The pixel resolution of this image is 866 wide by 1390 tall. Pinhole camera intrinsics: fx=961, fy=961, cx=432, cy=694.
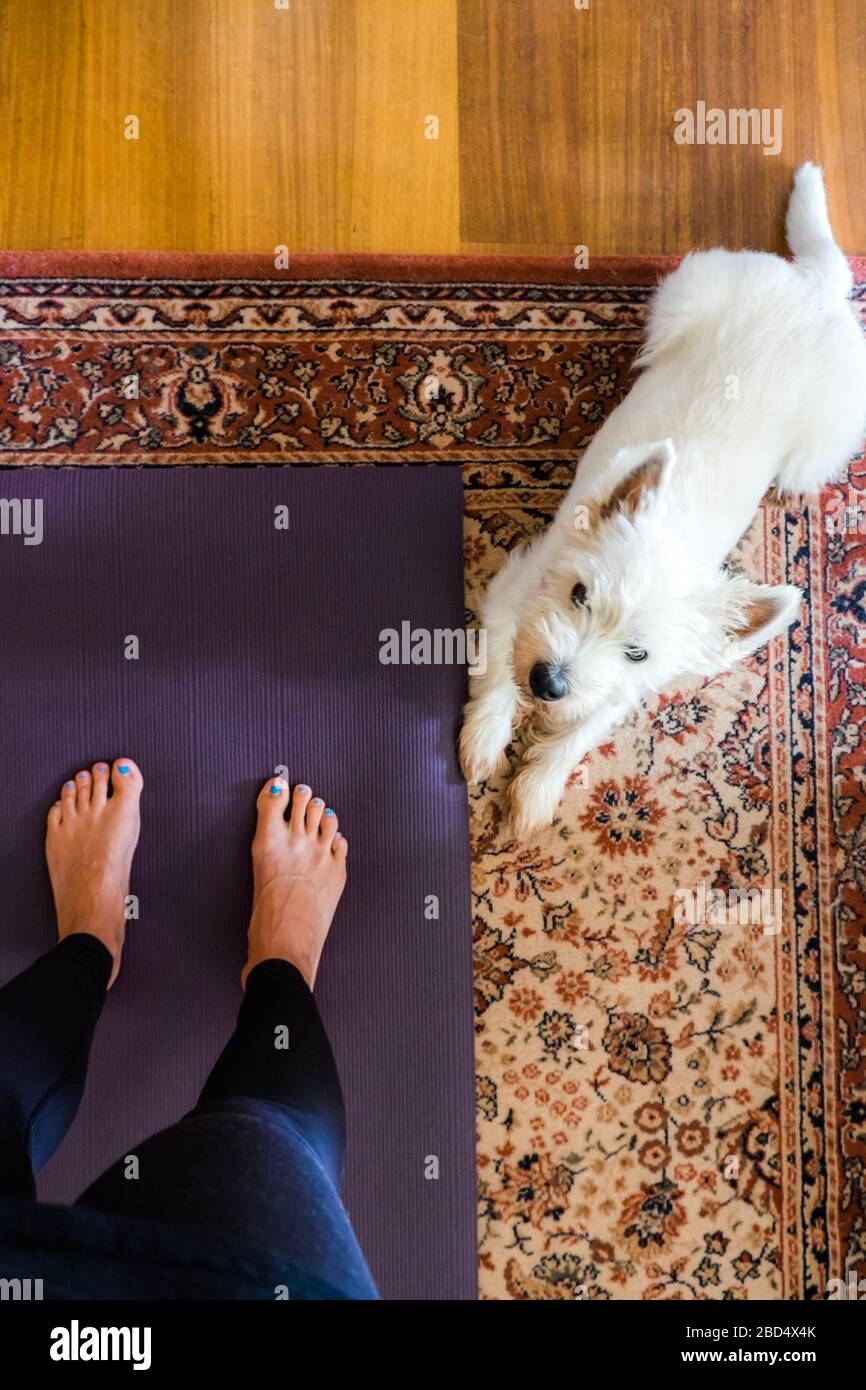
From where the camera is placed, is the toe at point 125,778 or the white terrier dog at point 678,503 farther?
the toe at point 125,778

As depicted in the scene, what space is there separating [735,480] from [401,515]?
57 centimetres

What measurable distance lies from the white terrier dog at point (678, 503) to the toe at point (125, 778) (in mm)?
559

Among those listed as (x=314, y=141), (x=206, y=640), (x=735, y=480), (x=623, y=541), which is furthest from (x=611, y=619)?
(x=314, y=141)

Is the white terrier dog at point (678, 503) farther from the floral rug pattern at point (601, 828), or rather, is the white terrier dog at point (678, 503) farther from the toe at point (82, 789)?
the toe at point (82, 789)

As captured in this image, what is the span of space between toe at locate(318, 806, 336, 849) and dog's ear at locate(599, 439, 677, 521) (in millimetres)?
708

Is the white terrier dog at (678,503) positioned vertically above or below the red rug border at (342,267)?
below

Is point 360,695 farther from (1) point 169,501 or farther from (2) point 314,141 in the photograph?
(2) point 314,141

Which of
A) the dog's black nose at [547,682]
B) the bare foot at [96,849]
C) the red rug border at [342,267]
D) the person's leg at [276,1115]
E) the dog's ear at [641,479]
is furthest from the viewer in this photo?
the red rug border at [342,267]

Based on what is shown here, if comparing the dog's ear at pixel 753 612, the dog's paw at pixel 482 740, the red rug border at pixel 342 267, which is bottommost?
the dog's paw at pixel 482 740

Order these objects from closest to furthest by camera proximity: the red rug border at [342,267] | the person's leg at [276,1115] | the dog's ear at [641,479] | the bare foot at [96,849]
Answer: the person's leg at [276,1115], the dog's ear at [641,479], the bare foot at [96,849], the red rug border at [342,267]

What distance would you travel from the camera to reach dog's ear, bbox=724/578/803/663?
125cm

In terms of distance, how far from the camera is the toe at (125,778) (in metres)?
1.63

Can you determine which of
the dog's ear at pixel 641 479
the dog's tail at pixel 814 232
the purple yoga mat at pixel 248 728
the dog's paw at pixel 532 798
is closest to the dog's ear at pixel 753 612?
the dog's ear at pixel 641 479

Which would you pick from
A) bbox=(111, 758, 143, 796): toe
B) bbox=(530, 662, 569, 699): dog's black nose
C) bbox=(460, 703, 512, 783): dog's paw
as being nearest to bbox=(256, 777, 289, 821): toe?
bbox=(111, 758, 143, 796): toe
